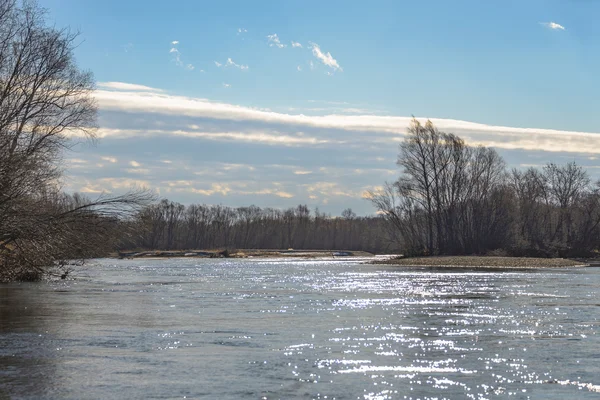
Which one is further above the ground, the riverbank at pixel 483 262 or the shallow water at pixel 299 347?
the riverbank at pixel 483 262

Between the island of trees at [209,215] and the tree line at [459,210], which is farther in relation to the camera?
the tree line at [459,210]

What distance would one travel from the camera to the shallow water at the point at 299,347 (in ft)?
40.4

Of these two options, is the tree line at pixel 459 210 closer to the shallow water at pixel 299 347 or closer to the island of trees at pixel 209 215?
the island of trees at pixel 209 215

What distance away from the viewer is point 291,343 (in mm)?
17281

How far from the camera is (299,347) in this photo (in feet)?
54.6

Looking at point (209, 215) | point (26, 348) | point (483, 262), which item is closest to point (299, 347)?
point (26, 348)

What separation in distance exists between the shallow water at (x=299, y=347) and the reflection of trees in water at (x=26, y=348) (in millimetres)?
34

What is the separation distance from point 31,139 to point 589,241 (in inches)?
3306

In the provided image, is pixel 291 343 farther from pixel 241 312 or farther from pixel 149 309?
pixel 149 309

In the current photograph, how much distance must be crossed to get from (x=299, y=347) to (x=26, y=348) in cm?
619

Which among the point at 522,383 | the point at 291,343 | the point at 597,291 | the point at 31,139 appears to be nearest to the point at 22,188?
the point at 31,139

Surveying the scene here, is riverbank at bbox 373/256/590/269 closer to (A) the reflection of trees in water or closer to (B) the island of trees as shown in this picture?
(B) the island of trees

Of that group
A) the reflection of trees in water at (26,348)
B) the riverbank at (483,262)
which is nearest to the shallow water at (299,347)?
the reflection of trees in water at (26,348)

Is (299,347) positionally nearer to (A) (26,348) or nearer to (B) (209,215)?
(A) (26,348)
